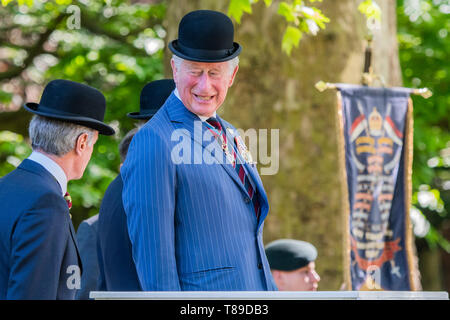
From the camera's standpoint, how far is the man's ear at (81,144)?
9.29ft

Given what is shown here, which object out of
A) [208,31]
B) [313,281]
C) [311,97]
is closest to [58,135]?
[208,31]

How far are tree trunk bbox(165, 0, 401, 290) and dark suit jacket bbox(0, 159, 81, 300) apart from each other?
12.6 feet

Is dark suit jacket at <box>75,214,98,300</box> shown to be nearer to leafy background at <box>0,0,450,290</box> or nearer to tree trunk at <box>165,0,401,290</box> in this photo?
tree trunk at <box>165,0,401,290</box>

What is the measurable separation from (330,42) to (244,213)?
13.6ft

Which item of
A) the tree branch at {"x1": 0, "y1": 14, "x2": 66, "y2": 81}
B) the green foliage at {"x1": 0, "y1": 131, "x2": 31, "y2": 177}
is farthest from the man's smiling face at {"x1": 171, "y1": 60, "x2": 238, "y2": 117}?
the tree branch at {"x1": 0, "y1": 14, "x2": 66, "y2": 81}

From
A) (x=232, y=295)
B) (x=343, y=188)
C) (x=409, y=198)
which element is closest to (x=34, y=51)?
(x=343, y=188)

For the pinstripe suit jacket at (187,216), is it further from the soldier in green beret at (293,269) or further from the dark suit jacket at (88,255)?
the soldier in green beret at (293,269)

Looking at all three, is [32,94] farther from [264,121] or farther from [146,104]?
[146,104]

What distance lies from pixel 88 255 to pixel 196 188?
1.50 meters

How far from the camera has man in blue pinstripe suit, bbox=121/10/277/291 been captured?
256 centimetres

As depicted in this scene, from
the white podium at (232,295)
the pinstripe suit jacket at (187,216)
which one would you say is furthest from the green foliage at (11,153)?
the white podium at (232,295)

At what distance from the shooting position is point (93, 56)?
29.7ft

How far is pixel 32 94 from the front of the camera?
10.4 m

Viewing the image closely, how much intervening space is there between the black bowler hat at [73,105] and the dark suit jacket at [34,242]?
324 mm
